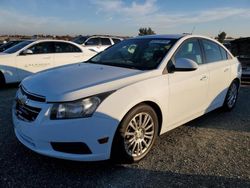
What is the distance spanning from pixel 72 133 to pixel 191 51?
98.8 inches

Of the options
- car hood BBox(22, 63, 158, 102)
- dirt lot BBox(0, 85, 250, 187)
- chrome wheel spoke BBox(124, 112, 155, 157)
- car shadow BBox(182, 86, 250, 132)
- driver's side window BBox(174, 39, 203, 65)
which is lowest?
car shadow BBox(182, 86, 250, 132)

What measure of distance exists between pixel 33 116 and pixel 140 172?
4.49 feet

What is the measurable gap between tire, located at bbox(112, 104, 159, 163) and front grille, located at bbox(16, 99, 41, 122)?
0.92 m

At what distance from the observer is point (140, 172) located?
11.1 feet

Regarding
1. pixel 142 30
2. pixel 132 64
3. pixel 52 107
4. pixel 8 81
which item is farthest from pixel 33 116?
pixel 142 30

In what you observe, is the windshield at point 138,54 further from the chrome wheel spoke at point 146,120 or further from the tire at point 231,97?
the tire at point 231,97

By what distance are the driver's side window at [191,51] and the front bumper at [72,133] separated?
1.67 metres

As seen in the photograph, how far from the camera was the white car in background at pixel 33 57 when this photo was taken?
8.27m

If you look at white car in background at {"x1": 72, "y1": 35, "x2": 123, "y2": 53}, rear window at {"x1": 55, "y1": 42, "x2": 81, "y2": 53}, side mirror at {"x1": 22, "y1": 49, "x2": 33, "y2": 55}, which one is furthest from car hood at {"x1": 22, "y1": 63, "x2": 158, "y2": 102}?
white car in background at {"x1": 72, "y1": 35, "x2": 123, "y2": 53}

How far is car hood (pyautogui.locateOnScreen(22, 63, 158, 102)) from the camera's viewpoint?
3145mm

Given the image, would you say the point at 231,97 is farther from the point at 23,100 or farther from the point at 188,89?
the point at 23,100

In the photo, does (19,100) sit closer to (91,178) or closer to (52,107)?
(52,107)

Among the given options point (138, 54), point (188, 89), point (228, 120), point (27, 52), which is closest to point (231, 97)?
point (228, 120)

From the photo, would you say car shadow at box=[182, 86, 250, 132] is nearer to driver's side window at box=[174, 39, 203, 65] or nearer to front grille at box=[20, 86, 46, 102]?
driver's side window at box=[174, 39, 203, 65]
